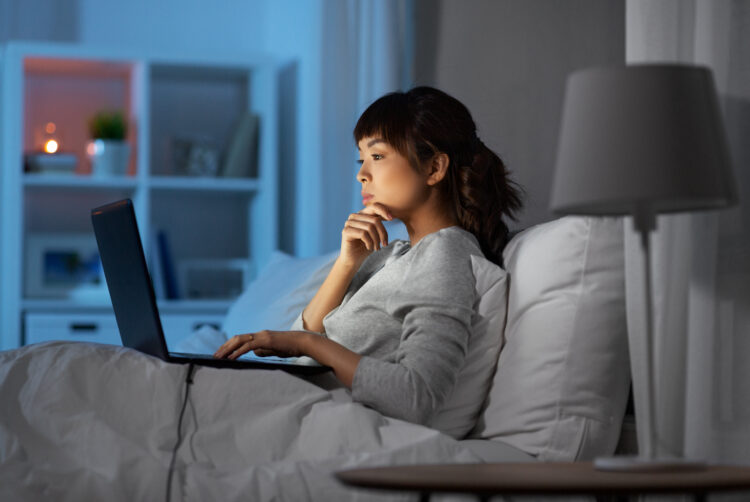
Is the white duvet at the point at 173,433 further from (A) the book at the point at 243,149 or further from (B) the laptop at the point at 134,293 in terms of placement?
(A) the book at the point at 243,149

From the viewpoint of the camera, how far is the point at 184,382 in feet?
4.28

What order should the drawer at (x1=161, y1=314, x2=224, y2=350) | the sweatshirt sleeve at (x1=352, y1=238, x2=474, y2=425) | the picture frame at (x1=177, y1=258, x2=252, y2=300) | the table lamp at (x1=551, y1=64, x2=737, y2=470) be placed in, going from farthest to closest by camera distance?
the picture frame at (x1=177, y1=258, x2=252, y2=300)
the drawer at (x1=161, y1=314, x2=224, y2=350)
the sweatshirt sleeve at (x1=352, y1=238, x2=474, y2=425)
the table lamp at (x1=551, y1=64, x2=737, y2=470)

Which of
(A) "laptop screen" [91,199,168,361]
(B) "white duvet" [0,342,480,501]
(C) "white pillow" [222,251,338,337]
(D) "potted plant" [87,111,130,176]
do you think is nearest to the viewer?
(B) "white duvet" [0,342,480,501]

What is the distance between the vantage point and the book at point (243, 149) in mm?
3682

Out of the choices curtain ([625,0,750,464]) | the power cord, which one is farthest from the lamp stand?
the power cord

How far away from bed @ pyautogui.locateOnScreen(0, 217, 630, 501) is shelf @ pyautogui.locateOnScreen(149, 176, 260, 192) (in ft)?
7.33

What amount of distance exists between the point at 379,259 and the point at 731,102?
823 mm

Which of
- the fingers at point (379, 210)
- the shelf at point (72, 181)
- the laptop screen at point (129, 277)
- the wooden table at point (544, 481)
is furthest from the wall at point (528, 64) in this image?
the shelf at point (72, 181)

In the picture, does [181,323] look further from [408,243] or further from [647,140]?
[647,140]

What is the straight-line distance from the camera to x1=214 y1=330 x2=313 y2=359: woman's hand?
1476 millimetres

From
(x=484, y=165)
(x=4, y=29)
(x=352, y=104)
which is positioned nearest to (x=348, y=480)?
(x=484, y=165)

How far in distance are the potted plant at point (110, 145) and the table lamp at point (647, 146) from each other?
2839mm

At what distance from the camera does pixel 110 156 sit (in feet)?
11.6

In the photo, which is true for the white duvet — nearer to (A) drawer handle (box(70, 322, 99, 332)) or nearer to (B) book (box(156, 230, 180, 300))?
(A) drawer handle (box(70, 322, 99, 332))
